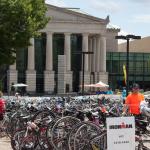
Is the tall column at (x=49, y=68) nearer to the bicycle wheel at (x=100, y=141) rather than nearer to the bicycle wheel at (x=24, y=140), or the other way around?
the bicycle wheel at (x=24, y=140)

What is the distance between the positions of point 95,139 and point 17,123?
18.1 feet

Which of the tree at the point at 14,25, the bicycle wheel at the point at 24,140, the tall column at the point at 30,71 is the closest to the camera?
the bicycle wheel at the point at 24,140

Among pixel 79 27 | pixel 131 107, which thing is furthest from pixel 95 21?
pixel 131 107

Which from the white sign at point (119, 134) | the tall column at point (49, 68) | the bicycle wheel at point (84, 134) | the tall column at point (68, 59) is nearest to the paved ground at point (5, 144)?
the bicycle wheel at point (84, 134)

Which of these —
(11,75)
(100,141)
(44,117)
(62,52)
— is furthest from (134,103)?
(62,52)

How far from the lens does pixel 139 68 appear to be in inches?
4427

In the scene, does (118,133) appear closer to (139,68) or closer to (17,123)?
(17,123)

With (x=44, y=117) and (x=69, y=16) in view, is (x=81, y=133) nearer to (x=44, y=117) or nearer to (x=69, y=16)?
(x=44, y=117)

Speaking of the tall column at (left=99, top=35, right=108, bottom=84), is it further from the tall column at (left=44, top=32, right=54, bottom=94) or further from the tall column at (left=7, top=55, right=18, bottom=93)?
the tall column at (left=7, top=55, right=18, bottom=93)

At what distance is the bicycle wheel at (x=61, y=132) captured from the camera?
12.8 meters

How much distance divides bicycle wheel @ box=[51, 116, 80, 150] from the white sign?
3.08 metres

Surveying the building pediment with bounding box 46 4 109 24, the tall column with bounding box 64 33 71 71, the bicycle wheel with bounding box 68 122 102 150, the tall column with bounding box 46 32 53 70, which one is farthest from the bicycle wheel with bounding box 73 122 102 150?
the building pediment with bounding box 46 4 109 24

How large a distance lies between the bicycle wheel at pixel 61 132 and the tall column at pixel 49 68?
9051cm

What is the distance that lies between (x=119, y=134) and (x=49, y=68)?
9530cm
